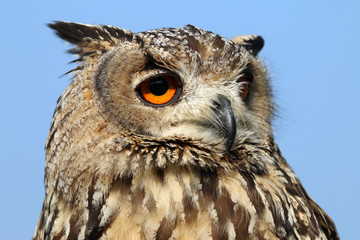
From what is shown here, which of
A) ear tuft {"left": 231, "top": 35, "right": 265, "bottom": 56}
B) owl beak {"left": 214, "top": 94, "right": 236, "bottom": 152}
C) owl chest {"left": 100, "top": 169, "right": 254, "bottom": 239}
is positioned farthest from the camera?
ear tuft {"left": 231, "top": 35, "right": 265, "bottom": 56}

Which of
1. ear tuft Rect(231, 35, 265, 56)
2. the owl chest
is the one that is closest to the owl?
the owl chest

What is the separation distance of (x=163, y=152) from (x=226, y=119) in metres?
0.36

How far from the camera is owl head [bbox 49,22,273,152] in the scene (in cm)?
244

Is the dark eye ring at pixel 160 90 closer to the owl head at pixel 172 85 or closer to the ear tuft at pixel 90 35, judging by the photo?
the owl head at pixel 172 85

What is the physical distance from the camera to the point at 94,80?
99.8 inches

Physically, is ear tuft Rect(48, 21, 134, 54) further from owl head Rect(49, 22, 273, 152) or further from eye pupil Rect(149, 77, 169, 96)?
eye pupil Rect(149, 77, 169, 96)

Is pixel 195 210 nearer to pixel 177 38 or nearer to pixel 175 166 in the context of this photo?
pixel 175 166

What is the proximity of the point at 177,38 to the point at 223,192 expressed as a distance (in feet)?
2.79

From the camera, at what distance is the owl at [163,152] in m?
2.30

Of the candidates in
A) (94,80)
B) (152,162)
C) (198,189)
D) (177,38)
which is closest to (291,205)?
(198,189)

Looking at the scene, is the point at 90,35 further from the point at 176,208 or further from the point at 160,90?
the point at 176,208

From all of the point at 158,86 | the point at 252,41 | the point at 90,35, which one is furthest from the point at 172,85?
the point at 252,41

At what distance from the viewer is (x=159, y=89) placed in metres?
2.49

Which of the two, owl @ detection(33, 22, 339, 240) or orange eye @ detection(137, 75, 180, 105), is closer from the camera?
owl @ detection(33, 22, 339, 240)
